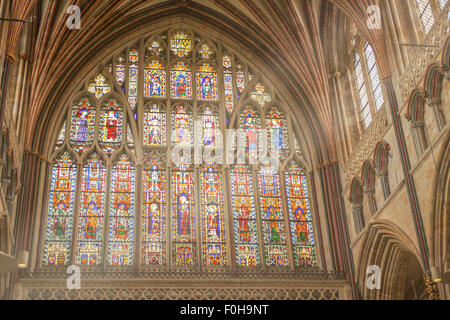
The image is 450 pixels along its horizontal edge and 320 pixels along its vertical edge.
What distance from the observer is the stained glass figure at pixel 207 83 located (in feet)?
72.9

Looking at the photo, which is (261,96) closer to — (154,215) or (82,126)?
(154,215)

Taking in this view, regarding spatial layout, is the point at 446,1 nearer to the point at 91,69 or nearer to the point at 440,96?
the point at 440,96

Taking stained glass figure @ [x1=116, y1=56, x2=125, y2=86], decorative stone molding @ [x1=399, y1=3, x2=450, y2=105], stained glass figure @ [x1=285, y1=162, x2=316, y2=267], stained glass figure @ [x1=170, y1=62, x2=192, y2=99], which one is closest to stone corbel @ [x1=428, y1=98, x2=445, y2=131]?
decorative stone molding @ [x1=399, y1=3, x2=450, y2=105]

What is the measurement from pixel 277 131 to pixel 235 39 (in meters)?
3.70

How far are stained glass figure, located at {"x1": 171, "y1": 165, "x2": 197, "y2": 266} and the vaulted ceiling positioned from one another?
4.10 m

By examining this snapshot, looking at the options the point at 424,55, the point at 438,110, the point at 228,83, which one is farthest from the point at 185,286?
the point at 424,55

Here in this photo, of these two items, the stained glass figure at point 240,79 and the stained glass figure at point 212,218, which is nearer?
the stained glass figure at point 212,218

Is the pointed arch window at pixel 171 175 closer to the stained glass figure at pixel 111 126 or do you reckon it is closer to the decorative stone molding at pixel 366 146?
the stained glass figure at pixel 111 126

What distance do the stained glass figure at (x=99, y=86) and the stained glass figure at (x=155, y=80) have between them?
50.3 inches

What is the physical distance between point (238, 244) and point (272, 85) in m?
6.01

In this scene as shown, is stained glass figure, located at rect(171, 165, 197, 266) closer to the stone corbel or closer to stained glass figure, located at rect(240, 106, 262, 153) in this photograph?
stained glass figure, located at rect(240, 106, 262, 153)

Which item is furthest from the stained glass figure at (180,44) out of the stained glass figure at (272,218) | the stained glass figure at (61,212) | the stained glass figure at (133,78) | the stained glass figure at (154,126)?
the stained glass figure at (61,212)

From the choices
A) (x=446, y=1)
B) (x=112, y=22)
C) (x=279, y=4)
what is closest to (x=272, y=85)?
(x=279, y=4)
